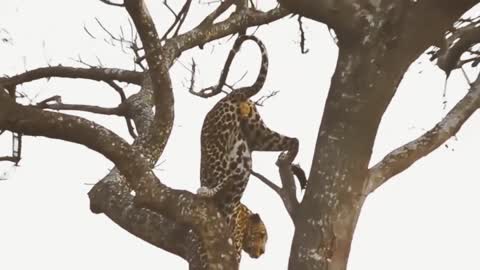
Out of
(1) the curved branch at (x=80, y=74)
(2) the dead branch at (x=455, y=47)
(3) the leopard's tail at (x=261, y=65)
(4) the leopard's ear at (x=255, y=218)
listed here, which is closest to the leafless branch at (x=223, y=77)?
(3) the leopard's tail at (x=261, y=65)

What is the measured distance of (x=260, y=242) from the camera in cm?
459

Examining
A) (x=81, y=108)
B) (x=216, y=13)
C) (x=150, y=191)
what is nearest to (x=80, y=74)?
(x=81, y=108)

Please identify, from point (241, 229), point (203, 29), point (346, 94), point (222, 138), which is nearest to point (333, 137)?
point (346, 94)

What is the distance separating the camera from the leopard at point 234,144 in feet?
13.2

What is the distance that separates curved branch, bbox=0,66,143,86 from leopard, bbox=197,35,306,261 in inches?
42.3

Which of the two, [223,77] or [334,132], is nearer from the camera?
[334,132]

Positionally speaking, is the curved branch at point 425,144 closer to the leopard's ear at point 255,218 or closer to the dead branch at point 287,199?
the dead branch at point 287,199

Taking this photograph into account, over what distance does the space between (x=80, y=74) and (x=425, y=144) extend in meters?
2.39

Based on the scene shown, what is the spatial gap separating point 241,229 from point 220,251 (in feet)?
4.30

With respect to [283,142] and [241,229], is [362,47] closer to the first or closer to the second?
[283,142]

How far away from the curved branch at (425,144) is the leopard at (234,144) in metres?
0.58

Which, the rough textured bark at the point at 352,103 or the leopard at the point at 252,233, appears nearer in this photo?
the rough textured bark at the point at 352,103

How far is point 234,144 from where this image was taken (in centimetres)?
411

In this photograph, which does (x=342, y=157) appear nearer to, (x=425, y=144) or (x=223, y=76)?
(x=425, y=144)
